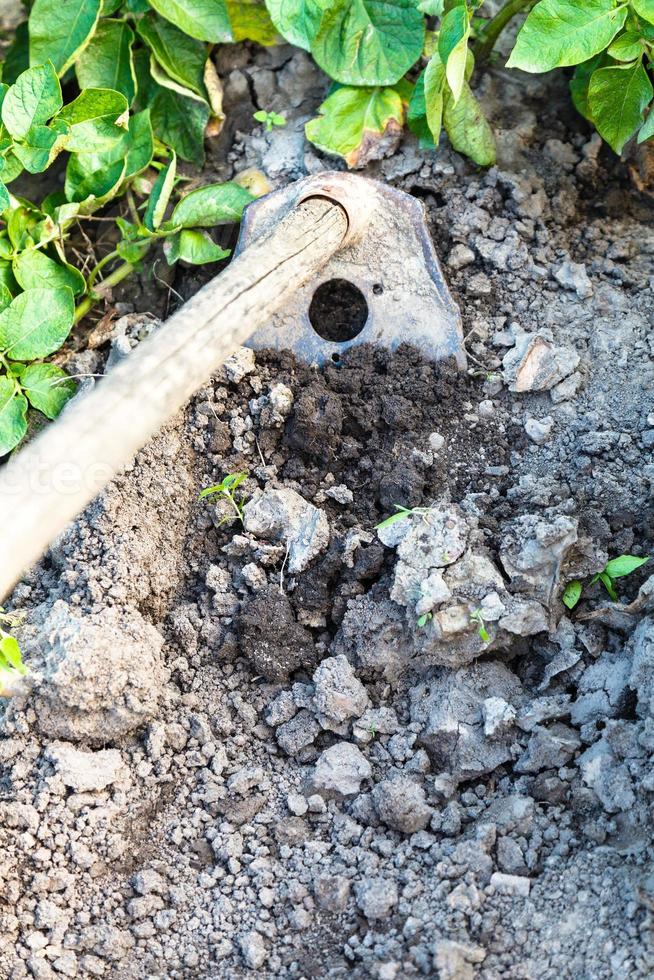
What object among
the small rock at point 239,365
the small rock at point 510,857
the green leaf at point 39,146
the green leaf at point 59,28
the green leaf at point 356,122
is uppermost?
the green leaf at point 59,28

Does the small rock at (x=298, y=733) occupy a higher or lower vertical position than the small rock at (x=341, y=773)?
higher

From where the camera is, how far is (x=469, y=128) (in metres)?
2.47

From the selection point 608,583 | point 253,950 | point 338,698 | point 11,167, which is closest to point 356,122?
point 11,167

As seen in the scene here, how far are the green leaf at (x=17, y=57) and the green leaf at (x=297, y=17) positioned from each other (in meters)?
0.74

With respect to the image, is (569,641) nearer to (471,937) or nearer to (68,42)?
(471,937)

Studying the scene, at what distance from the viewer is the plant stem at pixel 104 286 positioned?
256 centimetres

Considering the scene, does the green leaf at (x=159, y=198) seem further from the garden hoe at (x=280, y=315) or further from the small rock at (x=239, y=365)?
the small rock at (x=239, y=365)

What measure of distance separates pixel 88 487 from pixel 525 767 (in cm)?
90

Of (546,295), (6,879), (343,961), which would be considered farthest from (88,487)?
(546,295)

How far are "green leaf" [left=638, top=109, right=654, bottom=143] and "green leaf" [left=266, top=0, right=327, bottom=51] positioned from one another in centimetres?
79

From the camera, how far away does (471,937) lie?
1612mm

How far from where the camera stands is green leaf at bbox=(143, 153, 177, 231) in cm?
252

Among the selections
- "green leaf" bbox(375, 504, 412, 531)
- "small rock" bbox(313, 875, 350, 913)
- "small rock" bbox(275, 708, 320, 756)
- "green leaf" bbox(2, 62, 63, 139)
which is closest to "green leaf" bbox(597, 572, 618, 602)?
"green leaf" bbox(375, 504, 412, 531)

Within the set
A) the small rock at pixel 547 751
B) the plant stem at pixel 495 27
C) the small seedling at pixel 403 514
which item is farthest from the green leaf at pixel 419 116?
the small rock at pixel 547 751
